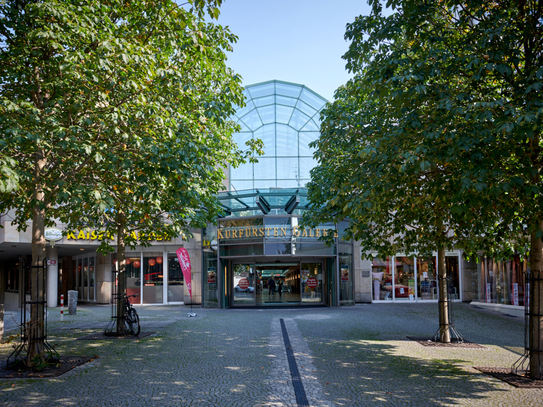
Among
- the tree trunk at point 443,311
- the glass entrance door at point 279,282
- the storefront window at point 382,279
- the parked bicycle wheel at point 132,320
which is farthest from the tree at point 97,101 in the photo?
the storefront window at point 382,279

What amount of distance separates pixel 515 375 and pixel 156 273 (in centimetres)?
2202

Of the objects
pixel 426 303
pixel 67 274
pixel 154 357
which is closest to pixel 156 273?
pixel 67 274

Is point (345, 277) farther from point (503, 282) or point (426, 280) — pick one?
point (503, 282)

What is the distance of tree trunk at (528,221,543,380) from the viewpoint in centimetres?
778

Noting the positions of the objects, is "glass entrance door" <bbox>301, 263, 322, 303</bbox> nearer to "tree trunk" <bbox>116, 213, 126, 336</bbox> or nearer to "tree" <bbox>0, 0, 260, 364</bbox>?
"tree trunk" <bbox>116, 213, 126, 336</bbox>

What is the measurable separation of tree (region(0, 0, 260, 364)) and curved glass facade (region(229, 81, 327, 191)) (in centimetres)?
1635

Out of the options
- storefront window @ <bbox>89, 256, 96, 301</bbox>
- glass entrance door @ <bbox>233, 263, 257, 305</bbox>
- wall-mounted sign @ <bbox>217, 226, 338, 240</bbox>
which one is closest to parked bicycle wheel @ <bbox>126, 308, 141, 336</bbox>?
wall-mounted sign @ <bbox>217, 226, 338, 240</bbox>

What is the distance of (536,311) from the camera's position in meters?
7.92

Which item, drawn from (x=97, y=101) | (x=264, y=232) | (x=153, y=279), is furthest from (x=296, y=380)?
(x=153, y=279)

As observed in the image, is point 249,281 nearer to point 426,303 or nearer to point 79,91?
point 426,303

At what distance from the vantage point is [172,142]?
8469mm

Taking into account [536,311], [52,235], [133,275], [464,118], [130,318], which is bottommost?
[130,318]

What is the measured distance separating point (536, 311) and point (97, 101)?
8.71m

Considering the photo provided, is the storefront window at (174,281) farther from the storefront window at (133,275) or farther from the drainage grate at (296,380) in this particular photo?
the drainage grate at (296,380)
